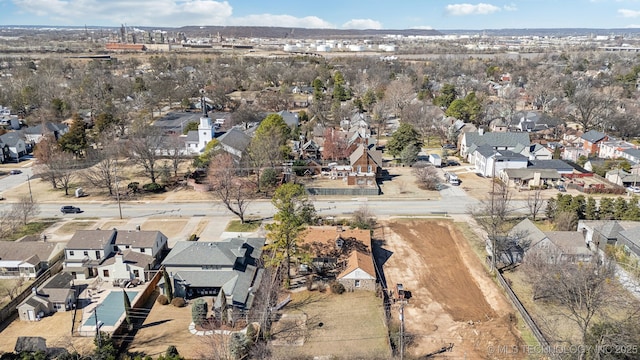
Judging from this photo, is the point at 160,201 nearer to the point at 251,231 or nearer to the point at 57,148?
the point at 251,231

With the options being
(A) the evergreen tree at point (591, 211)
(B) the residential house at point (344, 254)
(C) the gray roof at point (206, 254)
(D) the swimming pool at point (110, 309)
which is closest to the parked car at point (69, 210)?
(D) the swimming pool at point (110, 309)

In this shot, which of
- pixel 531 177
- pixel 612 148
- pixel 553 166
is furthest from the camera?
pixel 612 148

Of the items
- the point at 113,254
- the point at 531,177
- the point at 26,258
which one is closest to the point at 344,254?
the point at 113,254

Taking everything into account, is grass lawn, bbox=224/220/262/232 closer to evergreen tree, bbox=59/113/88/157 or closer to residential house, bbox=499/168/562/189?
residential house, bbox=499/168/562/189

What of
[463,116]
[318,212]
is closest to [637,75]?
[463,116]

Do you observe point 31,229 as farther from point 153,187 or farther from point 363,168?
point 363,168

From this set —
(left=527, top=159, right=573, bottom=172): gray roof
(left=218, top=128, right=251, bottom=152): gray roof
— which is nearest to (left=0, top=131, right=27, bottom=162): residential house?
(left=218, top=128, right=251, bottom=152): gray roof
